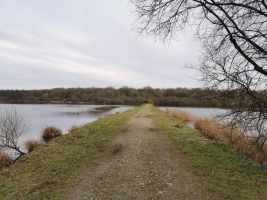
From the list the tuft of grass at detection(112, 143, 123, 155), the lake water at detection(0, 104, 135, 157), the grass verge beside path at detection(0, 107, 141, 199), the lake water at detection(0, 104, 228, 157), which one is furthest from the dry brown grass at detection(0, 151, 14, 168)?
the tuft of grass at detection(112, 143, 123, 155)

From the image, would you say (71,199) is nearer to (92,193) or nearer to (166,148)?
(92,193)

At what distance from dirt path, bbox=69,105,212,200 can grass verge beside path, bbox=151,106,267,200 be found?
1.23ft

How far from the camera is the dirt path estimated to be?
321cm

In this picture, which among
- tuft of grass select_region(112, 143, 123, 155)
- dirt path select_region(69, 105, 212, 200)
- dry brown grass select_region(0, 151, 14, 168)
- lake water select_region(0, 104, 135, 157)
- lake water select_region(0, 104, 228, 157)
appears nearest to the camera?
dirt path select_region(69, 105, 212, 200)

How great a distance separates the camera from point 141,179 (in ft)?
12.5

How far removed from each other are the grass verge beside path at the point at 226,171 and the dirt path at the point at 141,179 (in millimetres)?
375

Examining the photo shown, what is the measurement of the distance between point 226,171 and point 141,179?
233cm

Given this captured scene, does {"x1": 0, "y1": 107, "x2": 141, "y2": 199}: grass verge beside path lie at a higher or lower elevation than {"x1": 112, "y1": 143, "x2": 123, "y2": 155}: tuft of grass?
lower

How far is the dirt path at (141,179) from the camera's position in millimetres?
3213

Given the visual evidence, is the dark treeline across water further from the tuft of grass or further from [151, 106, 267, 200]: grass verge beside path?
the tuft of grass

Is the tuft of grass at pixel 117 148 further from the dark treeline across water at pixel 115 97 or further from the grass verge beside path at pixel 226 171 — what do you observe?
the dark treeline across water at pixel 115 97

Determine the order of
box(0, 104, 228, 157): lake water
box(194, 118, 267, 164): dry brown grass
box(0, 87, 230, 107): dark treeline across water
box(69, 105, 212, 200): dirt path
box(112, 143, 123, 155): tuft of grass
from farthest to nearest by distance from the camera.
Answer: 1. box(0, 87, 230, 107): dark treeline across water
2. box(0, 104, 228, 157): lake water
3. box(112, 143, 123, 155): tuft of grass
4. box(194, 118, 267, 164): dry brown grass
5. box(69, 105, 212, 200): dirt path

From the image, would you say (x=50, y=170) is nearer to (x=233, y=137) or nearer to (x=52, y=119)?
(x=233, y=137)

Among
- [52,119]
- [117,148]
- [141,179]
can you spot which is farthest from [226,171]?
[52,119]
